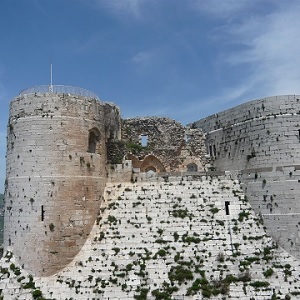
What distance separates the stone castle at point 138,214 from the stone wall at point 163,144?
3946 mm

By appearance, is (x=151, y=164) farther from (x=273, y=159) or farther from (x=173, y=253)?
(x=273, y=159)

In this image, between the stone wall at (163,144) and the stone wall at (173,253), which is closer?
the stone wall at (173,253)

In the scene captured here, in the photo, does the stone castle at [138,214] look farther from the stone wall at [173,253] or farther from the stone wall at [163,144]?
the stone wall at [163,144]

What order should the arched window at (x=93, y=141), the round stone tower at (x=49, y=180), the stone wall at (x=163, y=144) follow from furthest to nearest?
1. the stone wall at (x=163, y=144)
2. the arched window at (x=93, y=141)
3. the round stone tower at (x=49, y=180)

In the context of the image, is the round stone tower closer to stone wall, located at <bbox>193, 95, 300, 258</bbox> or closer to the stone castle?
the stone castle

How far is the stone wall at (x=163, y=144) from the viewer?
24906mm

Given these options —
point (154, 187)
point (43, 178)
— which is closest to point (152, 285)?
point (154, 187)

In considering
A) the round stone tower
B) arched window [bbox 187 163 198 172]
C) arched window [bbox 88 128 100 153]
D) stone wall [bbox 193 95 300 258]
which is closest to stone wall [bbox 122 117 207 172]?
arched window [bbox 187 163 198 172]

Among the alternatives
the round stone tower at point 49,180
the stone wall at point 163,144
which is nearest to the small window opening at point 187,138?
the stone wall at point 163,144

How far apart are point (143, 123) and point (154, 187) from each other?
684 cm

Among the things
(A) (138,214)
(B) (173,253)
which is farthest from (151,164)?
(B) (173,253)

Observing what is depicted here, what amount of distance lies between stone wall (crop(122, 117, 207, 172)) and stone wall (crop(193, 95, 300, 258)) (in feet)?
12.8

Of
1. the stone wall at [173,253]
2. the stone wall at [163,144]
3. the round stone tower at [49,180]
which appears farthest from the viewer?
the stone wall at [163,144]

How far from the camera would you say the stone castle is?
1648 centimetres
